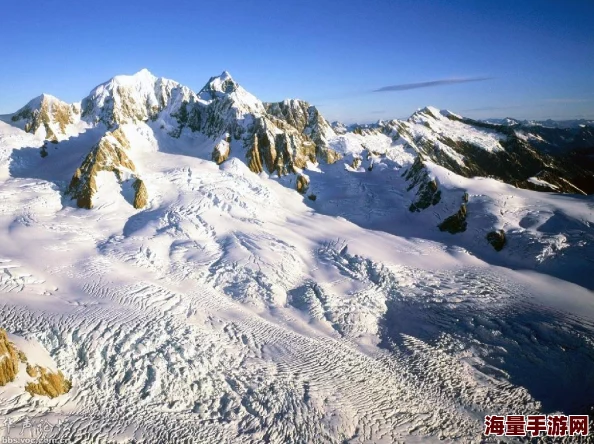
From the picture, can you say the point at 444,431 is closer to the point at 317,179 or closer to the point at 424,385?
the point at 424,385

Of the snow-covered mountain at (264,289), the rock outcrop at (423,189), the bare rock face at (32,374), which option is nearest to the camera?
the bare rock face at (32,374)

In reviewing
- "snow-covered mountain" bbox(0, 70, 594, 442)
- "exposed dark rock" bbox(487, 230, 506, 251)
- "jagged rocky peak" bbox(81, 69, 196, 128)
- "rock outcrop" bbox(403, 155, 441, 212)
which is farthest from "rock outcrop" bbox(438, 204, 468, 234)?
"jagged rocky peak" bbox(81, 69, 196, 128)

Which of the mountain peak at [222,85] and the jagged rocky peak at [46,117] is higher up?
the mountain peak at [222,85]

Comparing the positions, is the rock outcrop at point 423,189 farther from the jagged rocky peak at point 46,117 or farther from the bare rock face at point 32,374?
the jagged rocky peak at point 46,117

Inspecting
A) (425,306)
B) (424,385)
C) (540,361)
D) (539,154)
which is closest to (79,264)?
(424,385)

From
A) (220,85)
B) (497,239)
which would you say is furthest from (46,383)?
(220,85)

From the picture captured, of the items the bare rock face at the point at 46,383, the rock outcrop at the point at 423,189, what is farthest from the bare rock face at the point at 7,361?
the rock outcrop at the point at 423,189

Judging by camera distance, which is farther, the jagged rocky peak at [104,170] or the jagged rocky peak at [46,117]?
the jagged rocky peak at [46,117]
